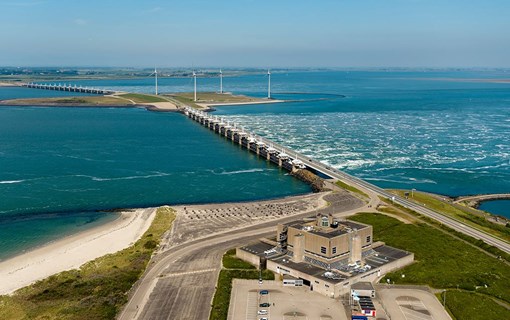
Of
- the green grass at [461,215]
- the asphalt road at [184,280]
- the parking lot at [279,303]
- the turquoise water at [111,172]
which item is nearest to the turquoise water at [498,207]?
the green grass at [461,215]

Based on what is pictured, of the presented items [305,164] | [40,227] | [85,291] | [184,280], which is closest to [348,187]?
[305,164]

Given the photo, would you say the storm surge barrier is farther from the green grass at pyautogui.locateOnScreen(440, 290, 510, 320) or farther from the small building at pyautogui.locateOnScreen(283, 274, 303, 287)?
the small building at pyautogui.locateOnScreen(283, 274, 303, 287)

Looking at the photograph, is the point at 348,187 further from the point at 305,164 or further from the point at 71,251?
the point at 71,251

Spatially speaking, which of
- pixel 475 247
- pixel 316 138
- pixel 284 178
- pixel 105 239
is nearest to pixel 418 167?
pixel 284 178

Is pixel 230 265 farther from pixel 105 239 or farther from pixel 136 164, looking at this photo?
pixel 136 164

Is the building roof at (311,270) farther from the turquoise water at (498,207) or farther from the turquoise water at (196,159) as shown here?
the turquoise water at (498,207)

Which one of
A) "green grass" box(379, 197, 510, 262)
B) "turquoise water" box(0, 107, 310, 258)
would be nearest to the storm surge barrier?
"green grass" box(379, 197, 510, 262)
